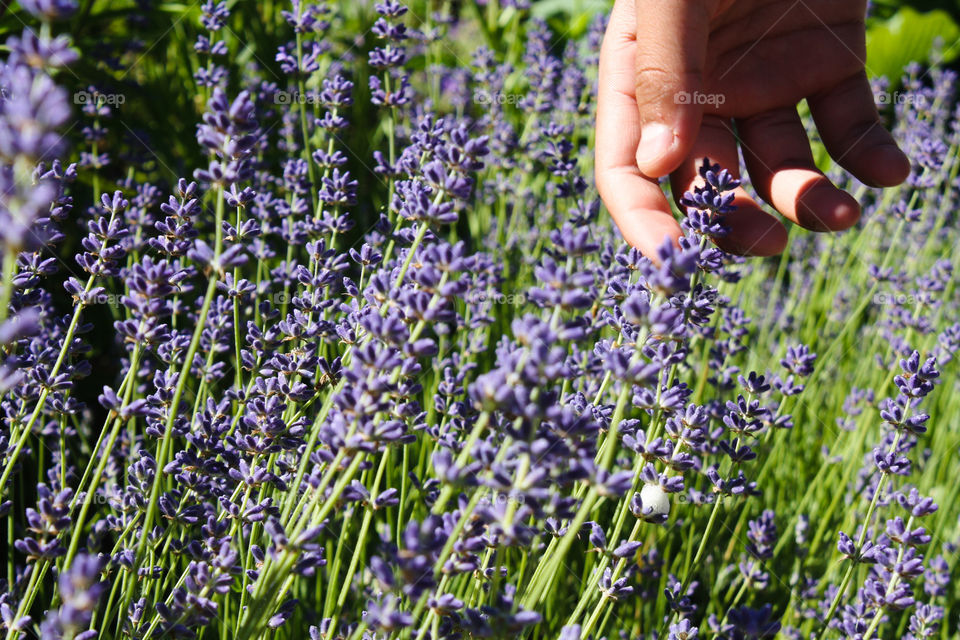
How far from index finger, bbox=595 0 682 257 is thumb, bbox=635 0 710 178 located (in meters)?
0.10

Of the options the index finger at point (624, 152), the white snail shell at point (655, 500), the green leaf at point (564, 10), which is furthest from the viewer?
the green leaf at point (564, 10)

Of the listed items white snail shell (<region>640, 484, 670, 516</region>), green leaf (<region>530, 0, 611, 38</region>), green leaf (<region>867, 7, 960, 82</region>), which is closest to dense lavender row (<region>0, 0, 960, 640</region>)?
white snail shell (<region>640, 484, 670, 516</region>)

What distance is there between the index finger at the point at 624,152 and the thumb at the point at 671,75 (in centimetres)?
10

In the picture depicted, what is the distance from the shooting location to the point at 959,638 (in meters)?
2.04

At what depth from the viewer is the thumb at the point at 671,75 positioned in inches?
Result: 66.1

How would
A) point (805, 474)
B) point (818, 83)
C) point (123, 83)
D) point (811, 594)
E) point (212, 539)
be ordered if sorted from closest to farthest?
point (212, 539), point (811, 594), point (818, 83), point (805, 474), point (123, 83)

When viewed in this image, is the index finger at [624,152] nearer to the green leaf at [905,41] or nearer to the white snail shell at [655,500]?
the white snail shell at [655,500]

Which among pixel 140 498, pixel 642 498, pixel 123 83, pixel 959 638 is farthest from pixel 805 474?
pixel 123 83

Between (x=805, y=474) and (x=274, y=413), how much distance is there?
2009 mm

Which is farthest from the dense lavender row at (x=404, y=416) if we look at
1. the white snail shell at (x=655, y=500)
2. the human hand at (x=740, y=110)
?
the human hand at (x=740, y=110)

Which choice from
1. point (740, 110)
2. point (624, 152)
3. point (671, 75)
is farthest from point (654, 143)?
point (740, 110)

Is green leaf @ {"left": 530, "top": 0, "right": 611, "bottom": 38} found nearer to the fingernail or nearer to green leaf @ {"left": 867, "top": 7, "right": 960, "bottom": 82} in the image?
green leaf @ {"left": 867, "top": 7, "right": 960, "bottom": 82}

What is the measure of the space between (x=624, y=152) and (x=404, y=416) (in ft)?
3.54

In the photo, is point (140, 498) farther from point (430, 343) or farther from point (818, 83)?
point (818, 83)
